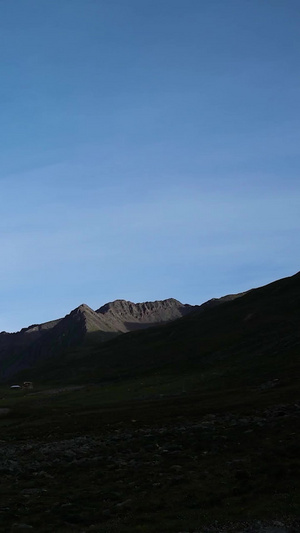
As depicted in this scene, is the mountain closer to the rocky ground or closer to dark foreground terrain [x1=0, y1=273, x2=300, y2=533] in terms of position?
dark foreground terrain [x1=0, y1=273, x2=300, y2=533]

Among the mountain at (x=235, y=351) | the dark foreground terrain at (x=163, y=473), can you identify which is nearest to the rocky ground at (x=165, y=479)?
the dark foreground terrain at (x=163, y=473)

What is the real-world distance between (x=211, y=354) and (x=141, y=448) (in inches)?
4343

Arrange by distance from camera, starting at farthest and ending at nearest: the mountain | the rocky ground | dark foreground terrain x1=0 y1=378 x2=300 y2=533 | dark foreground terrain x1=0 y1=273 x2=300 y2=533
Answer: the mountain
dark foreground terrain x1=0 y1=273 x2=300 y2=533
dark foreground terrain x1=0 y1=378 x2=300 y2=533
the rocky ground

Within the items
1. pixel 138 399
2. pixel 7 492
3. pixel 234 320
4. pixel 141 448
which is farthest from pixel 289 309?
pixel 7 492

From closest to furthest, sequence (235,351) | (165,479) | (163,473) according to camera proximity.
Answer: (165,479) < (163,473) < (235,351)

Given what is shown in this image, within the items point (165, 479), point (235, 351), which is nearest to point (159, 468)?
point (165, 479)

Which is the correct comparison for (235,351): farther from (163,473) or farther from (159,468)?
(163,473)

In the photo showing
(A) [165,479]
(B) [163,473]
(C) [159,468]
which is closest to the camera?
(A) [165,479]

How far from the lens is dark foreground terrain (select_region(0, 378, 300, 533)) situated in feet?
83.6

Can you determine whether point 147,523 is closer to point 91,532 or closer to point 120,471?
point 91,532

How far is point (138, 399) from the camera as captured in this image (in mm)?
102250

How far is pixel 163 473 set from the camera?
35.3 metres

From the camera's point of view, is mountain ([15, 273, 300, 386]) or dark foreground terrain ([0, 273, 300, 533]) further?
mountain ([15, 273, 300, 386])

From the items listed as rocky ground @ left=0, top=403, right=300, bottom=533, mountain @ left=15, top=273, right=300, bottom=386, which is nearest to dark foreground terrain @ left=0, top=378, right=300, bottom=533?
rocky ground @ left=0, top=403, right=300, bottom=533
